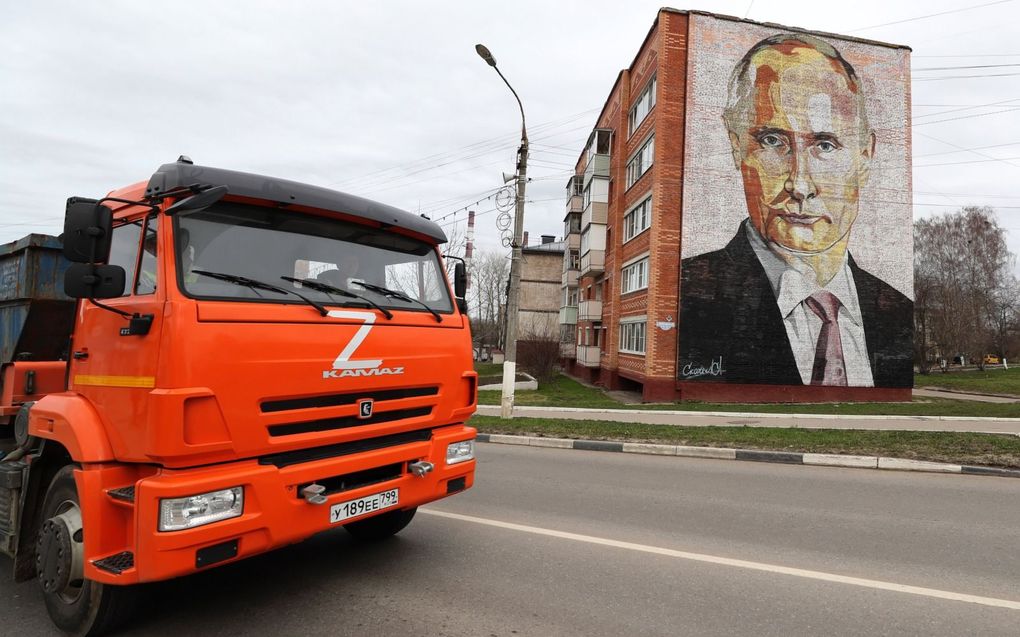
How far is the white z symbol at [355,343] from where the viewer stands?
10.9ft

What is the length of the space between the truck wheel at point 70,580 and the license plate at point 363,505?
1.10 meters

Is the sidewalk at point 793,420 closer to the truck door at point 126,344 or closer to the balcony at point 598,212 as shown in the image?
the truck door at point 126,344

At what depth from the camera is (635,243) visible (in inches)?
1028

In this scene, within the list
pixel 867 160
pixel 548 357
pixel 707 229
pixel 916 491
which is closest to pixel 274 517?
pixel 916 491

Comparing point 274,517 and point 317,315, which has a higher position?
point 317,315

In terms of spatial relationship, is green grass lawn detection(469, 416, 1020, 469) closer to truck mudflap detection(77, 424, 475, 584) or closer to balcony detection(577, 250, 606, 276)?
truck mudflap detection(77, 424, 475, 584)

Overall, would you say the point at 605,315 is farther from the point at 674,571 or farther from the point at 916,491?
the point at 674,571

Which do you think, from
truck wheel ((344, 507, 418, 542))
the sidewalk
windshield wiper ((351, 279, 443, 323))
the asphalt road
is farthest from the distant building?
windshield wiper ((351, 279, 443, 323))

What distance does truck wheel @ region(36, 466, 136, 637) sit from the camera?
3.04 m

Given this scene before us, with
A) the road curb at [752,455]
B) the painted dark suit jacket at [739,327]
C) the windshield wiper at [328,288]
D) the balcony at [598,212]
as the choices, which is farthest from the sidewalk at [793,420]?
the balcony at [598,212]

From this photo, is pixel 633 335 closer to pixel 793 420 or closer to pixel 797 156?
pixel 797 156

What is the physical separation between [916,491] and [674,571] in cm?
443

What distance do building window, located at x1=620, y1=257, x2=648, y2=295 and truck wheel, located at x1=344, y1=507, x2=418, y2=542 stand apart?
20.5m
